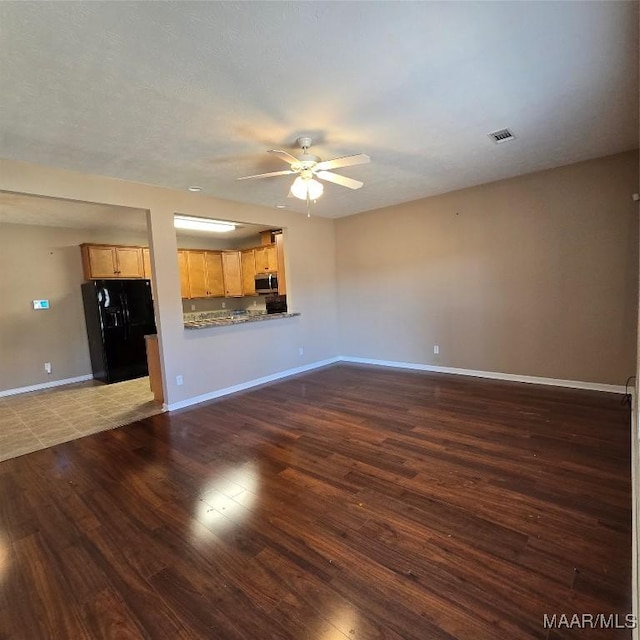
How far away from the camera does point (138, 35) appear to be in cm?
164

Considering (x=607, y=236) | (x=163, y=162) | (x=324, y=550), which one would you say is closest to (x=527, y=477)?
(x=324, y=550)

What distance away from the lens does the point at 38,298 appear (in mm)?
5473

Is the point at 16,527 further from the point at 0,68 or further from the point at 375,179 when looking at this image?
the point at 375,179

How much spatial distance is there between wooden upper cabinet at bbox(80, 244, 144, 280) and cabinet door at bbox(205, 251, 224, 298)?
129 centimetres

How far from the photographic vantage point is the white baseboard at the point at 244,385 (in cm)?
422

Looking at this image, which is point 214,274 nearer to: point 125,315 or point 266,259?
point 266,259

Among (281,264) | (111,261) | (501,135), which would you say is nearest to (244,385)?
(281,264)

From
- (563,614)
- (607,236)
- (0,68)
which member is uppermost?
(0,68)

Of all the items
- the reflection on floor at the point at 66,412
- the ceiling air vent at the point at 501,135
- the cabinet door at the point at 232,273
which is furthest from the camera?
the cabinet door at the point at 232,273

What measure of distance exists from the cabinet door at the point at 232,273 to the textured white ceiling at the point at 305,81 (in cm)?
383

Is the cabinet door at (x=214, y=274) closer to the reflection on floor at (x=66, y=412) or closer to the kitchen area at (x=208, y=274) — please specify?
the kitchen area at (x=208, y=274)

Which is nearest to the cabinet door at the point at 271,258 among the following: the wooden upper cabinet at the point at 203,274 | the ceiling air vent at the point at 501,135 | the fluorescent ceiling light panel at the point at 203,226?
the fluorescent ceiling light panel at the point at 203,226

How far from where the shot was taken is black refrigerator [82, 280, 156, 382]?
551 cm

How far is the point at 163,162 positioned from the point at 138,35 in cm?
168
